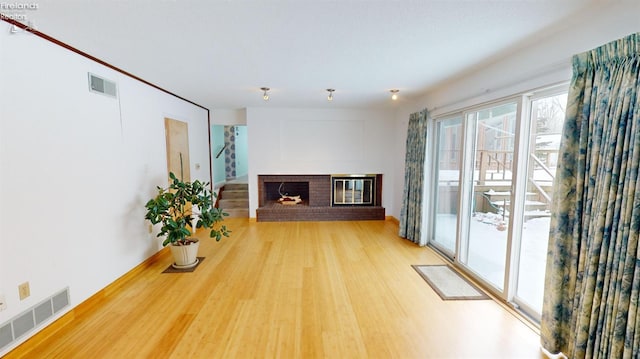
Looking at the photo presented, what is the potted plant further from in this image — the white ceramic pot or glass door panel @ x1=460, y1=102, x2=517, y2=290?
glass door panel @ x1=460, y1=102, x2=517, y2=290

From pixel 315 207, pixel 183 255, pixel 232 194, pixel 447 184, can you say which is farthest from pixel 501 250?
pixel 232 194

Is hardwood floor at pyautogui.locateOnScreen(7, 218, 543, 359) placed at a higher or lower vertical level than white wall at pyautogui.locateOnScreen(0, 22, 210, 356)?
lower

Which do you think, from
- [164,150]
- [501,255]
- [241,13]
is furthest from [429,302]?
[164,150]

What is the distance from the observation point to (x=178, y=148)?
13.9 ft

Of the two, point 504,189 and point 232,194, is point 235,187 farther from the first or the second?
point 504,189

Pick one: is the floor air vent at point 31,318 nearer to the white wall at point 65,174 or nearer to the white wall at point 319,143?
the white wall at point 65,174

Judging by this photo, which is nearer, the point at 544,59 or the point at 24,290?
the point at 24,290

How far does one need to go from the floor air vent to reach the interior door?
2061mm

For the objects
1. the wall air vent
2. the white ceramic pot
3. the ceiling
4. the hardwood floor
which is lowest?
the hardwood floor

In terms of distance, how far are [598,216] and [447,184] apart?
2.25 m

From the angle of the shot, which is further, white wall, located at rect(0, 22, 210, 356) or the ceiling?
white wall, located at rect(0, 22, 210, 356)

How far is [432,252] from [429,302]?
1.41 meters

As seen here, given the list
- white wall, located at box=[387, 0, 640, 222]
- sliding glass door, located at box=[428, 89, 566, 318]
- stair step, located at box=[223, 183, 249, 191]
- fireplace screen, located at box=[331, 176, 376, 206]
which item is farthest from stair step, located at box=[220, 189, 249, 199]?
white wall, located at box=[387, 0, 640, 222]

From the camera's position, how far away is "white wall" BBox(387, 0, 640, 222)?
1.61m
